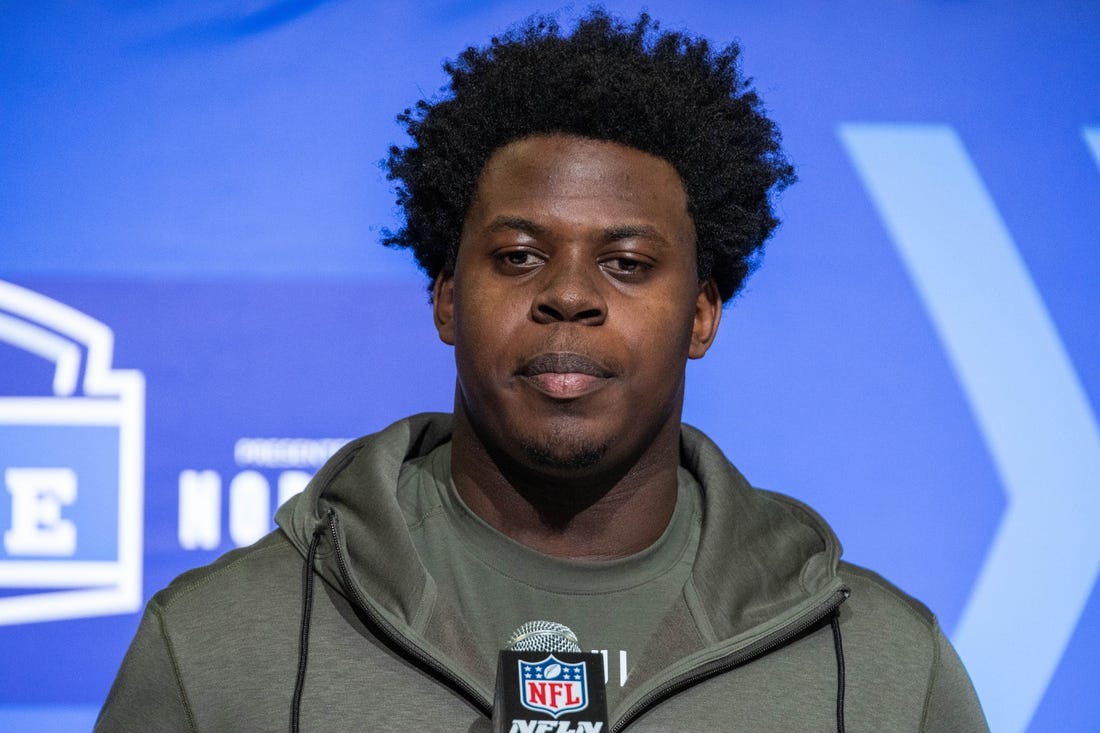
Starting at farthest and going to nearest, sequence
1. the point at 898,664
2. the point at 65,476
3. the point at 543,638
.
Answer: the point at 65,476, the point at 898,664, the point at 543,638

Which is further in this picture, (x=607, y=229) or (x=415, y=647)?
(x=607, y=229)

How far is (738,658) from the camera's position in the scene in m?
1.43

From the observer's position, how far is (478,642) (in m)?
1.42

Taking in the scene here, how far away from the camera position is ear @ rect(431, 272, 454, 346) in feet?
5.31

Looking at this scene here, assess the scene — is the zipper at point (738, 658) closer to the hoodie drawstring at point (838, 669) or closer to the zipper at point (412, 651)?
the hoodie drawstring at point (838, 669)

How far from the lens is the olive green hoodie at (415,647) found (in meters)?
1.38

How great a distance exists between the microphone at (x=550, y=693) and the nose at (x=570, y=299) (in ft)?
1.14

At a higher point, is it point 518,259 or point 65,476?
point 518,259

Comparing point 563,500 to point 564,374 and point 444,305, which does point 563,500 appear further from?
point 444,305

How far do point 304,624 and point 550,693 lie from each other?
28 centimetres

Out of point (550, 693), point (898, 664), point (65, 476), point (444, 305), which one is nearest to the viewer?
point (550, 693)

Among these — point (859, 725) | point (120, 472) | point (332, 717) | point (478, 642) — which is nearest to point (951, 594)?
point (859, 725)

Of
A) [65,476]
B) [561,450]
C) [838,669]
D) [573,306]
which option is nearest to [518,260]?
[573,306]

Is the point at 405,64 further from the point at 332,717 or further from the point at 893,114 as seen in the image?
the point at 332,717
